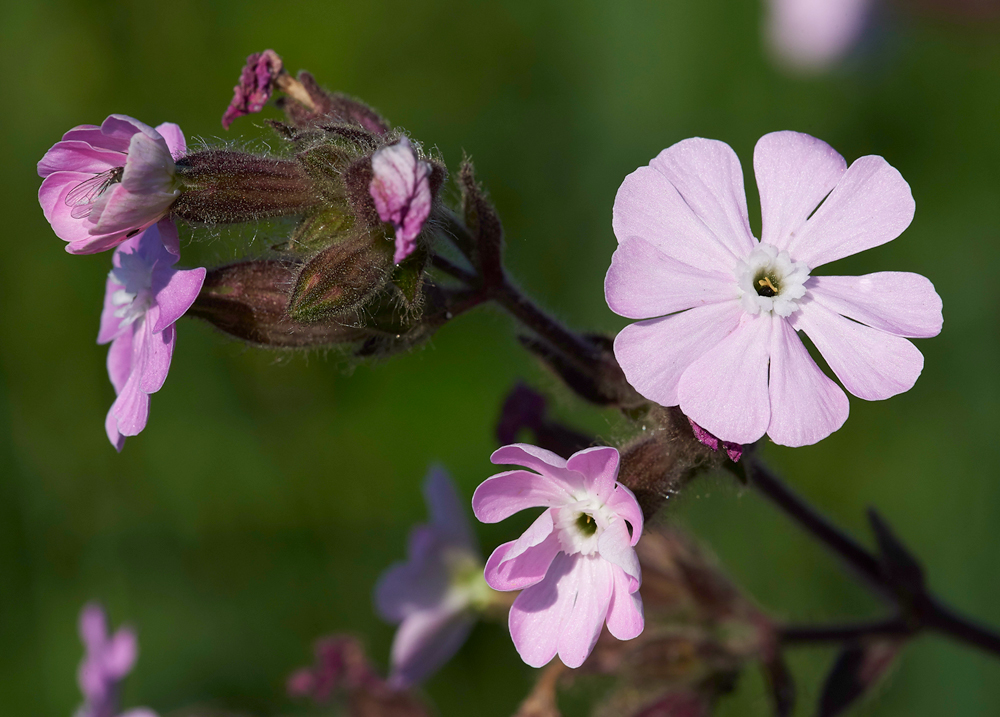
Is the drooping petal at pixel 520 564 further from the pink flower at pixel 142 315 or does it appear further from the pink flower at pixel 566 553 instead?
the pink flower at pixel 142 315

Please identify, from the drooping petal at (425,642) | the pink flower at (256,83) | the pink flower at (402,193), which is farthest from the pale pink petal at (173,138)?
the drooping petal at (425,642)

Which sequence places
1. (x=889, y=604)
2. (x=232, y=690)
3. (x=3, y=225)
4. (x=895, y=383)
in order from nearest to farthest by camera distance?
(x=895, y=383), (x=889, y=604), (x=232, y=690), (x=3, y=225)

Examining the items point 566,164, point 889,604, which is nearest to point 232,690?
point 889,604

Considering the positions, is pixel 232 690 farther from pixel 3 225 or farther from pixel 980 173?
pixel 980 173

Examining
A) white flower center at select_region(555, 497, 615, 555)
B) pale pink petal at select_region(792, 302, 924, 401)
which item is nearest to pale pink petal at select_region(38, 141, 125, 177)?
white flower center at select_region(555, 497, 615, 555)

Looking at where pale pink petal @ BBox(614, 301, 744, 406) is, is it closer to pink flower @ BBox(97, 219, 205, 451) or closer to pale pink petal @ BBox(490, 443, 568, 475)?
pale pink petal @ BBox(490, 443, 568, 475)

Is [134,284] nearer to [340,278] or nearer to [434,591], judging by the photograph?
[340,278]
